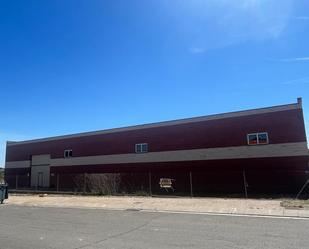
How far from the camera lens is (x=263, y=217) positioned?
13.1 metres

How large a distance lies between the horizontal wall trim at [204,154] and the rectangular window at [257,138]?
1.09ft

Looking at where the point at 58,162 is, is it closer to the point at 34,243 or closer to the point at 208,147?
the point at 208,147

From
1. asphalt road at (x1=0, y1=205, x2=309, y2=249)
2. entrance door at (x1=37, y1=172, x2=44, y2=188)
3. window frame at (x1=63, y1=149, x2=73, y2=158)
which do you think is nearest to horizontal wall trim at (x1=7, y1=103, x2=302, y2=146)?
window frame at (x1=63, y1=149, x2=73, y2=158)

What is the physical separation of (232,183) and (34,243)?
862 inches

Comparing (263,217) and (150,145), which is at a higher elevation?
(150,145)

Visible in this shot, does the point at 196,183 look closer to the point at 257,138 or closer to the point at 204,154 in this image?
the point at 204,154

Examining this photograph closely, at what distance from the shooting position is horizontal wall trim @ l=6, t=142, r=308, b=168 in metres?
26.0

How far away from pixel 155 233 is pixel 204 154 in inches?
811

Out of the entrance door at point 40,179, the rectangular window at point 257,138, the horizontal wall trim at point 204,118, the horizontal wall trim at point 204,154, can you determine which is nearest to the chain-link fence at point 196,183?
the horizontal wall trim at point 204,154

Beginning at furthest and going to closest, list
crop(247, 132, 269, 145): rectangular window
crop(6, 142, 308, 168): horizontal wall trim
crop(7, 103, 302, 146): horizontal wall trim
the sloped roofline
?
1. crop(247, 132, 269, 145): rectangular window
2. crop(7, 103, 302, 146): horizontal wall trim
3. the sloped roofline
4. crop(6, 142, 308, 168): horizontal wall trim

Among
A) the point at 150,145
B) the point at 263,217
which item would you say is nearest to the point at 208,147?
the point at 150,145

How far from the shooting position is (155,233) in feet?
32.2

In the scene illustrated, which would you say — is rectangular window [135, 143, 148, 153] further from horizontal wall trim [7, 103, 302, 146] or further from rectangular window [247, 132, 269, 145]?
rectangular window [247, 132, 269, 145]

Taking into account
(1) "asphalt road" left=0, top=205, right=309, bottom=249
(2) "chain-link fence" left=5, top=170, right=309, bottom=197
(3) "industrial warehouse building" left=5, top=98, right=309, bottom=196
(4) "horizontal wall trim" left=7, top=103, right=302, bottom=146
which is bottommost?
(1) "asphalt road" left=0, top=205, right=309, bottom=249
